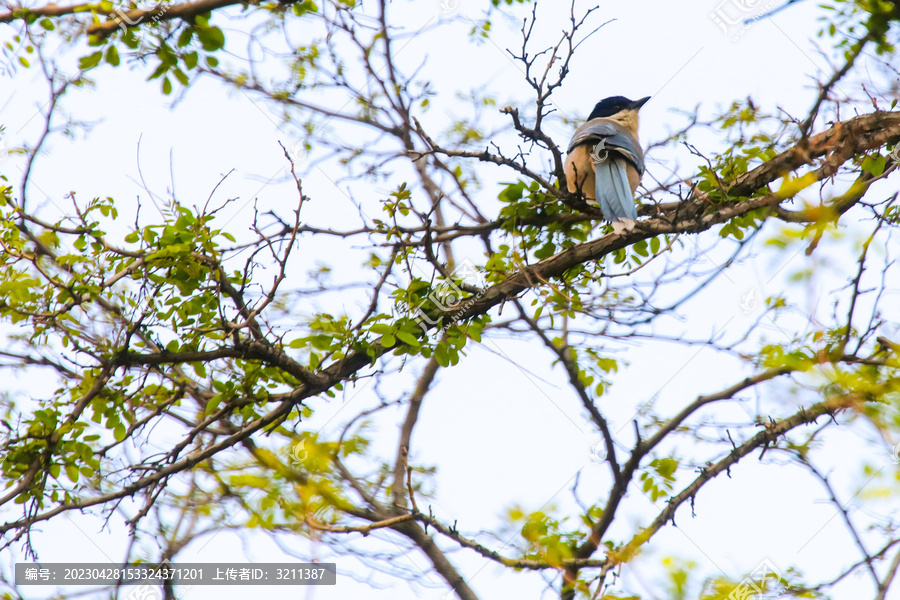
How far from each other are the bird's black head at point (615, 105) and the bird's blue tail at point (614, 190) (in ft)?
4.76

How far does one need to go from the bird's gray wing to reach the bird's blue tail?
70 mm

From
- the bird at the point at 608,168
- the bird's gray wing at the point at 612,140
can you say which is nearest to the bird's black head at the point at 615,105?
the bird at the point at 608,168

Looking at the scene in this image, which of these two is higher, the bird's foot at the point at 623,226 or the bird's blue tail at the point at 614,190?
the bird's blue tail at the point at 614,190

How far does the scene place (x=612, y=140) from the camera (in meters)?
4.09

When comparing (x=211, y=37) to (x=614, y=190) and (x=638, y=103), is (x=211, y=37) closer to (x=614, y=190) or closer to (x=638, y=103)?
(x=614, y=190)

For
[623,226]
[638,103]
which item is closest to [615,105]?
[638,103]

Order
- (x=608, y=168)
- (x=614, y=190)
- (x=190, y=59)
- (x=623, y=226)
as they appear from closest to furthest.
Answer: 1. (x=190, y=59)
2. (x=623, y=226)
3. (x=614, y=190)
4. (x=608, y=168)

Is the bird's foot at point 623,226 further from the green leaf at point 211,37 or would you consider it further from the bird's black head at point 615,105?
the bird's black head at point 615,105

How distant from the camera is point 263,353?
116 inches

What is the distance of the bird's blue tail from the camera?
3.37m

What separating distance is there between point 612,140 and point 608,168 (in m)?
0.32

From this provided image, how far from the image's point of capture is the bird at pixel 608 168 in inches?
134

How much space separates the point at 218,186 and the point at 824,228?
2.30 metres

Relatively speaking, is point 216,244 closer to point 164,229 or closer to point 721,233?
point 164,229
